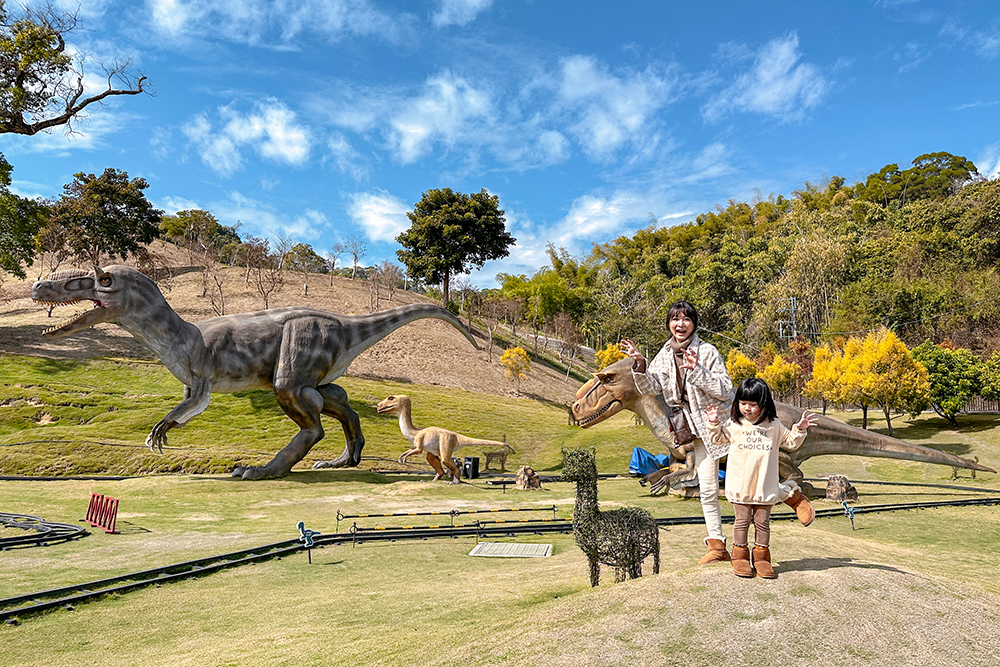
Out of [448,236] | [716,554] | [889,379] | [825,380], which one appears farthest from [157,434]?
[448,236]

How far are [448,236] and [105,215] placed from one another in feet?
94.5

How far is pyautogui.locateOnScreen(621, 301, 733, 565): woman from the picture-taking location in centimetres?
510

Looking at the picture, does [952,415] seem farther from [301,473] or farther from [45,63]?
[45,63]

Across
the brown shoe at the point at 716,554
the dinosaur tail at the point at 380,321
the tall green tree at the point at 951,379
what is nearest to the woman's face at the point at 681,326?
the brown shoe at the point at 716,554

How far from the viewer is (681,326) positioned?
5754 mm

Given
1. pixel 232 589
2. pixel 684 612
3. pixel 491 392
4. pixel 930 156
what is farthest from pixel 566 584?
pixel 930 156

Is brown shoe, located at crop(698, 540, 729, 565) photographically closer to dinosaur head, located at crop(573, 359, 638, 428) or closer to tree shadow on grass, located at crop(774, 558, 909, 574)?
tree shadow on grass, located at crop(774, 558, 909, 574)

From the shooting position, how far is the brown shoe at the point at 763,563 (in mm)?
4348

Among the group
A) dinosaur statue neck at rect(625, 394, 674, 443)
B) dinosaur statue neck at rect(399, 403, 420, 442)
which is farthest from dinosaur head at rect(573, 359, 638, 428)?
dinosaur statue neck at rect(399, 403, 420, 442)

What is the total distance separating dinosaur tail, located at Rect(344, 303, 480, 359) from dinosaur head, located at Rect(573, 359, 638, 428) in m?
6.18

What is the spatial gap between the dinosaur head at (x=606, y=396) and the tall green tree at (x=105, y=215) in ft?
156

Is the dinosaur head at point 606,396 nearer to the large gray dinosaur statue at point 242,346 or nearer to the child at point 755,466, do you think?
the large gray dinosaur statue at point 242,346

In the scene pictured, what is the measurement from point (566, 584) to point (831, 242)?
5075 cm

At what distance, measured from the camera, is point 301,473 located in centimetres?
1594
